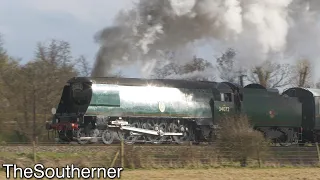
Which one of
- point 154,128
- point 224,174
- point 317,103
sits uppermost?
point 317,103

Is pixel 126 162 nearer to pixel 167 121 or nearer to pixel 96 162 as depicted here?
pixel 96 162

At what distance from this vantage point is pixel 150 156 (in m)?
21.2

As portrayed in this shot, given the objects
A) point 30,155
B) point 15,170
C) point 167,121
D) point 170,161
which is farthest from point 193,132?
point 15,170

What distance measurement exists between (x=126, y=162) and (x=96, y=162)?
1.10 metres

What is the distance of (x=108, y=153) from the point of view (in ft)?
68.6

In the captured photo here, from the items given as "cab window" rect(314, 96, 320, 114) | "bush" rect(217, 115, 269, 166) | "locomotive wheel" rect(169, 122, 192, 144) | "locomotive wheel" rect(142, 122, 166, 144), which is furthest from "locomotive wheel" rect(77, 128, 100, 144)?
"cab window" rect(314, 96, 320, 114)

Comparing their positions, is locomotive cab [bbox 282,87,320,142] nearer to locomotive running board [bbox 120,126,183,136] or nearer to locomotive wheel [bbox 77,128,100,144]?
locomotive running board [bbox 120,126,183,136]

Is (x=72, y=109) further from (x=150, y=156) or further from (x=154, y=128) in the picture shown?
(x=150, y=156)

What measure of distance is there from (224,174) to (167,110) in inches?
405

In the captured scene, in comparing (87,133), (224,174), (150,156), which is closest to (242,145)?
(224,174)

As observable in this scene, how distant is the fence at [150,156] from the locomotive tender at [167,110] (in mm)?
4406

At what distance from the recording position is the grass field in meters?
18.4

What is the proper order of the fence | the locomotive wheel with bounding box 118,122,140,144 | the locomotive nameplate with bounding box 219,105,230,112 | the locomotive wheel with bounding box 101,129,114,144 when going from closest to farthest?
the fence → the locomotive wheel with bounding box 101,129,114,144 → the locomotive wheel with bounding box 118,122,140,144 → the locomotive nameplate with bounding box 219,105,230,112

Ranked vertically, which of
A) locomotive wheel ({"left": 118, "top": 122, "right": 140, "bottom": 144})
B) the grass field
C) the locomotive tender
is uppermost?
the locomotive tender
